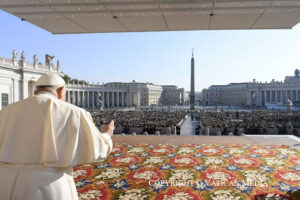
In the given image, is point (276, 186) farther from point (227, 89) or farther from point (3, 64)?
point (227, 89)

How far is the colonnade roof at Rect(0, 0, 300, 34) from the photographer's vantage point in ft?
14.8

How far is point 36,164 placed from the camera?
1510 mm

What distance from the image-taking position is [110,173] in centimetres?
454

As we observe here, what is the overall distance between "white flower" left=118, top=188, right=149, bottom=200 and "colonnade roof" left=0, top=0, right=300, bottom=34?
11.4 ft

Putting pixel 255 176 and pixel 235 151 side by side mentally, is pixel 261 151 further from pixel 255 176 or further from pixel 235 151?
pixel 255 176

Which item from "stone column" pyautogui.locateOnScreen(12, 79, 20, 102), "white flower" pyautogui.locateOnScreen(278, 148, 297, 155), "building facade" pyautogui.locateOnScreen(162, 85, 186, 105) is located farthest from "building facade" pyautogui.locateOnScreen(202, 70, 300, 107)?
"white flower" pyautogui.locateOnScreen(278, 148, 297, 155)

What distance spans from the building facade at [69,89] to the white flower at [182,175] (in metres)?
18.7

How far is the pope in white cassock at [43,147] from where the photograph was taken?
4.90 ft

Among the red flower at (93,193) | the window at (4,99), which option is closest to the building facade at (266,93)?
the window at (4,99)

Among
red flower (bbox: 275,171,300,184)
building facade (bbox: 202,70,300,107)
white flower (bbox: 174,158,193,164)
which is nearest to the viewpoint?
red flower (bbox: 275,171,300,184)

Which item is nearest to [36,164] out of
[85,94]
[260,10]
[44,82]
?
[44,82]

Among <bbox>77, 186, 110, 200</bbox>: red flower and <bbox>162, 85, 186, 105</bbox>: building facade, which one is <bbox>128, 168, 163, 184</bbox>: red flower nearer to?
<bbox>77, 186, 110, 200</bbox>: red flower

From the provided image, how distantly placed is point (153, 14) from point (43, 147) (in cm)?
431

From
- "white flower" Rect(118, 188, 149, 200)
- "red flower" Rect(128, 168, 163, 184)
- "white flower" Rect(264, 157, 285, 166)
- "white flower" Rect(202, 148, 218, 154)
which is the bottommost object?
"white flower" Rect(118, 188, 149, 200)
